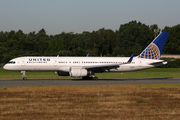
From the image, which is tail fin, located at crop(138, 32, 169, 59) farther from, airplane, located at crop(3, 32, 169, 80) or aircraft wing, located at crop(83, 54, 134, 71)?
aircraft wing, located at crop(83, 54, 134, 71)

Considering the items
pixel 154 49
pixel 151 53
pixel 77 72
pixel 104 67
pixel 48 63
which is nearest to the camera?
pixel 77 72

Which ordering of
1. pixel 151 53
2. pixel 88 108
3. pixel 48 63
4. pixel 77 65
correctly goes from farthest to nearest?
pixel 151 53, pixel 77 65, pixel 48 63, pixel 88 108

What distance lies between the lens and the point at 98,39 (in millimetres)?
149375

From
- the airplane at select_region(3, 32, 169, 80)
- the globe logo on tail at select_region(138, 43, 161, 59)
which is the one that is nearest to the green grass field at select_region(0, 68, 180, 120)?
the airplane at select_region(3, 32, 169, 80)

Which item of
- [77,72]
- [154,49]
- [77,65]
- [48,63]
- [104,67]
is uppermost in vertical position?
[154,49]

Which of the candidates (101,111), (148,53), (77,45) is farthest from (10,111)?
(77,45)

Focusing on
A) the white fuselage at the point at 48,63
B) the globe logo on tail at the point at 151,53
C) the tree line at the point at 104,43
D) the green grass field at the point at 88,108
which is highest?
the tree line at the point at 104,43

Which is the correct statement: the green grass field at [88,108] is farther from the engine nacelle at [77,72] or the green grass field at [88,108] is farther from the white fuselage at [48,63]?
the white fuselage at [48,63]

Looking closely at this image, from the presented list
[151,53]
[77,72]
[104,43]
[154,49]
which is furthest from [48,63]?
[104,43]

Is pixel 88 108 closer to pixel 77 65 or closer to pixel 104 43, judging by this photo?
pixel 77 65

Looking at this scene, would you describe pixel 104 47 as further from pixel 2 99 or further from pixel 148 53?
pixel 2 99

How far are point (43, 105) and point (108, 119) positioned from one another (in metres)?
5.47

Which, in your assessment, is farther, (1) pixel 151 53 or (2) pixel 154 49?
(2) pixel 154 49

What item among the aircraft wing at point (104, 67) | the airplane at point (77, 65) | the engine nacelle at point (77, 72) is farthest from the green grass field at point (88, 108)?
the airplane at point (77, 65)
